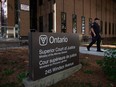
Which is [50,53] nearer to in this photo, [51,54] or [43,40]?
[51,54]

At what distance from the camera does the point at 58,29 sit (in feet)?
79.0

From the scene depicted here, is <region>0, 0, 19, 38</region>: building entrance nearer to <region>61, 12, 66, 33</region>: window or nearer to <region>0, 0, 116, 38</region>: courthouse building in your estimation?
<region>0, 0, 116, 38</region>: courthouse building

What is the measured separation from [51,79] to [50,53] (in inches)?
28.4

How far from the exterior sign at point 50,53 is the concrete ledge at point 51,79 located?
0.32 ft

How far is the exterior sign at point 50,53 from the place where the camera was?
573cm

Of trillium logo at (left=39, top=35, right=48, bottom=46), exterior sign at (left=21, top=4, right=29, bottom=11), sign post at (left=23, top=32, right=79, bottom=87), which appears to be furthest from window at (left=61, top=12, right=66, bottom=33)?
trillium logo at (left=39, top=35, right=48, bottom=46)

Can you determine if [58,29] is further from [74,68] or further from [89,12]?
[74,68]

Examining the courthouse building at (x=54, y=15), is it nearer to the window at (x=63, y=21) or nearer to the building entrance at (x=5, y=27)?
the window at (x=63, y=21)

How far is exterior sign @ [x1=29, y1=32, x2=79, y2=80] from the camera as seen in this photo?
573 centimetres

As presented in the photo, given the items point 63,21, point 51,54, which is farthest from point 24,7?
point 51,54

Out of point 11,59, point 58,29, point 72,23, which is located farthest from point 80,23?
point 11,59

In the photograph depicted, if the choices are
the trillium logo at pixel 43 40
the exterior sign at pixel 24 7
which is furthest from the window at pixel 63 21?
the trillium logo at pixel 43 40

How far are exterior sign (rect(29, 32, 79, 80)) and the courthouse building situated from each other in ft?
35.4

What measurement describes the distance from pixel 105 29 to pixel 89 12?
7675mm
